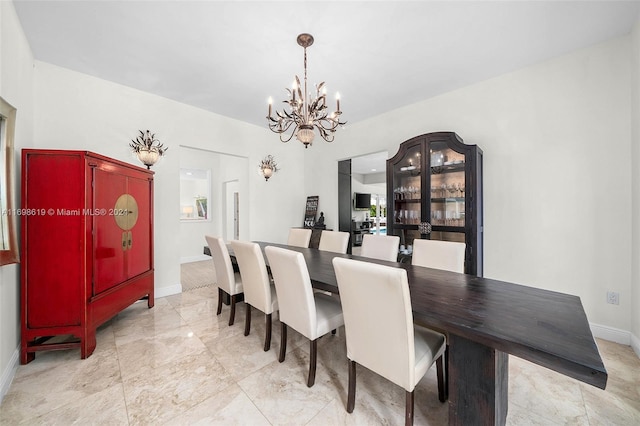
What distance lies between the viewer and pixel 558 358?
86cm

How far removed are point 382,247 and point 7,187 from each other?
9.81 ft

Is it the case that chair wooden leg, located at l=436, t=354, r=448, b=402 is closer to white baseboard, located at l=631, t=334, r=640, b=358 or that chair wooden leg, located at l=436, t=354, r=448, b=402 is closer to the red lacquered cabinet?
white baseboard, located at l=631, t=334, r=640, b=358

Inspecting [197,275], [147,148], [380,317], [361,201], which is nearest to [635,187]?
[380,317]

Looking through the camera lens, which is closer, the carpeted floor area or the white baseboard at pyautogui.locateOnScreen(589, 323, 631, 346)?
the white baseboard at pyautogui.locateOnScreen(589, 323, 631, 346)

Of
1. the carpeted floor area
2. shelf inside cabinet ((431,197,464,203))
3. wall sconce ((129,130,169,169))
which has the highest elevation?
wall sconce ((129,130,169,169))

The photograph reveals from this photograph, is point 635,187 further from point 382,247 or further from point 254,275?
point 254,275

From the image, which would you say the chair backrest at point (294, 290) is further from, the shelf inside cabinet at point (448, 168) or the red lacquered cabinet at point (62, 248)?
the shelf inside cabinet at point (448, 168)

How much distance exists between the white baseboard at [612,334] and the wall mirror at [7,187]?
478 centimetres

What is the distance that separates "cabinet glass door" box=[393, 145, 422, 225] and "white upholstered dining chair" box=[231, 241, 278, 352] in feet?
6.67

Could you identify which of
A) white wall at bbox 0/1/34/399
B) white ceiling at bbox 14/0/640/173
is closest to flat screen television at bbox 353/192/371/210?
white ceiling at bbox 14/0/640/173

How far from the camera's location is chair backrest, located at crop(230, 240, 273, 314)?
2.05m

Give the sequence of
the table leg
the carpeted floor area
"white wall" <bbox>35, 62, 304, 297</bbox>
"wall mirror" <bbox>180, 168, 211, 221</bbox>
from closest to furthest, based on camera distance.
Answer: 1. the table leg
2. "white wall" <bbox>35, 62, 304, 297</bbox>
3. the carpeted floor area
4. "wall mirror" <bbox>180, 168, 211, 221</bbox>

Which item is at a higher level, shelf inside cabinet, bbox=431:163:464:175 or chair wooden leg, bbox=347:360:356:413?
shelf inside cabinet, bbox=431:163:464:175

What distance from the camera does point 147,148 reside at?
3.13 metres
